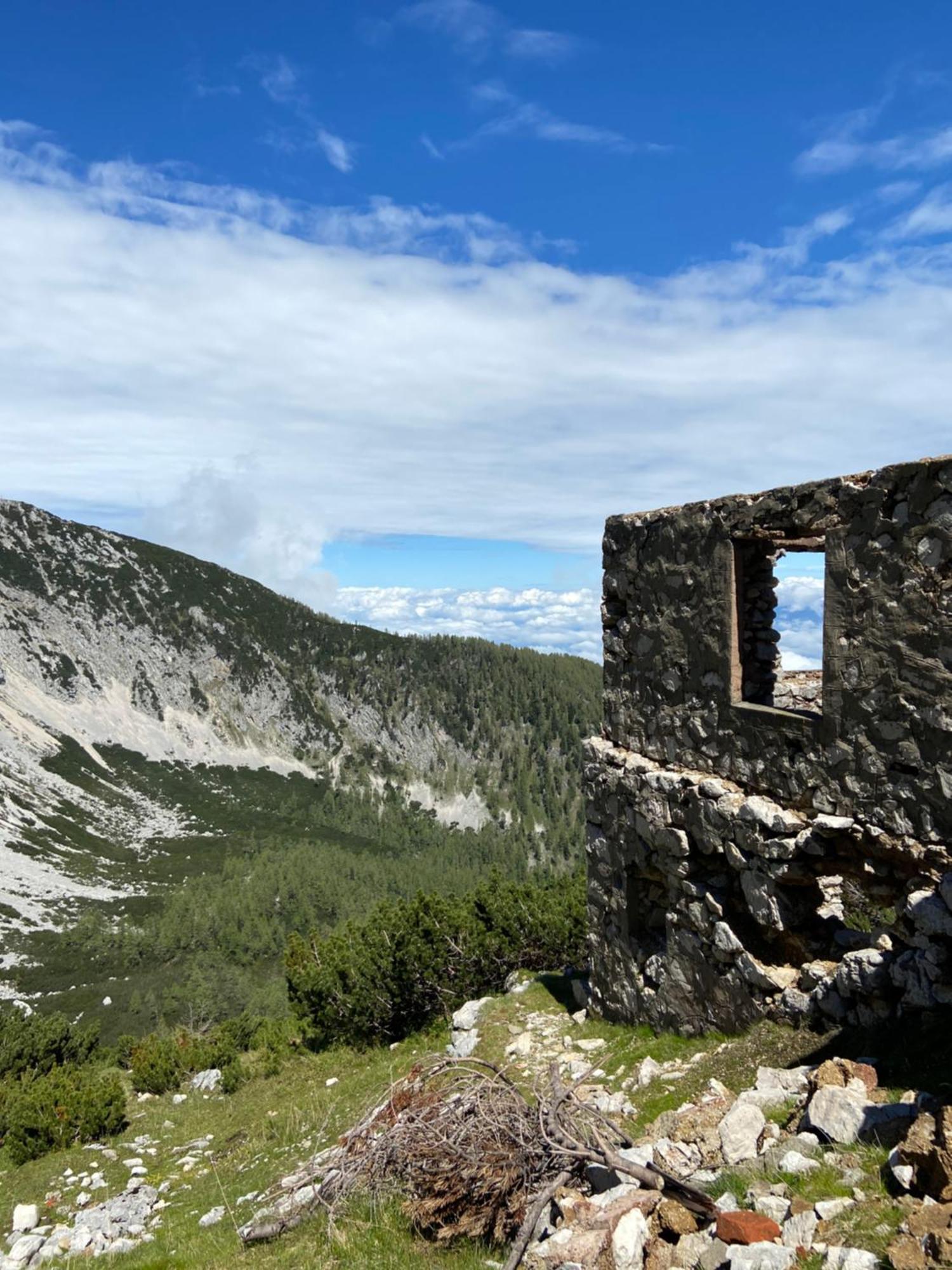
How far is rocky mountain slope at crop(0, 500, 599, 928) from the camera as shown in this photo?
110750 mm

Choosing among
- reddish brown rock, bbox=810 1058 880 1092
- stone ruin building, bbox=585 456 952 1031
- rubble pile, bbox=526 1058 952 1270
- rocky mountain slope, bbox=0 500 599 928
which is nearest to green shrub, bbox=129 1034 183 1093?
stone ruin building, bbox=585 456 952 1031

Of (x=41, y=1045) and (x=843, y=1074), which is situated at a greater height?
(x=843, y=1074)

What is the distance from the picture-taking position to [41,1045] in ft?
94.3

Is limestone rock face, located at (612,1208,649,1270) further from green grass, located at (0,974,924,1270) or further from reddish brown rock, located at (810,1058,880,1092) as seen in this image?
reddish brown rock, located at (810,1058,880,1092)

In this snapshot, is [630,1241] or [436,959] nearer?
[630,1241]

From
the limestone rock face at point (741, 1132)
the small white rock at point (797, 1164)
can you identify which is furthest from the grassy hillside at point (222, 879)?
the small white rock at point (797, 1164)

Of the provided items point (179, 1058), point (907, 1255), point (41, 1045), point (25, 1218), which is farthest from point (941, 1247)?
point (41, 1045)

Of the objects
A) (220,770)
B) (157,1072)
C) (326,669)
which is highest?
(326,669)

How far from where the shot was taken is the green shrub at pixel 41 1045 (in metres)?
27.2

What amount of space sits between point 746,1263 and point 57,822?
96115 mm

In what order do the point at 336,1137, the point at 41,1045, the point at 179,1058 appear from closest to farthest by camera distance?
the point at 336,1137 → the point at 179,1058 → the point at 41,1045

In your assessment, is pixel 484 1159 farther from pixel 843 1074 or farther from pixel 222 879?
pixel 222 879

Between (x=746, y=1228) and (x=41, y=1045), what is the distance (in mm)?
31797

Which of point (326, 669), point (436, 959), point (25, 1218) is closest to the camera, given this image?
point (25, 1218)
